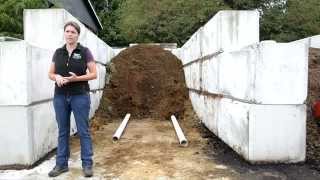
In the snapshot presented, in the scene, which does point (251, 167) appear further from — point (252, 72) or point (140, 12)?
point (140, 12)

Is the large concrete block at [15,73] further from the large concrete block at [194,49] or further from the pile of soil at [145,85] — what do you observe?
the pile of soil at [145,85]

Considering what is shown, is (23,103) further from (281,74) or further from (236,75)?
(281,74)

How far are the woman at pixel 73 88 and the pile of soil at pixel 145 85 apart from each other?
5.35 meters

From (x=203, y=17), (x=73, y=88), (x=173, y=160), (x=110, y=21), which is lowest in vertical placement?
(x=173, y=160)

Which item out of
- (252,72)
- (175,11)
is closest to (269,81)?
(252,72)

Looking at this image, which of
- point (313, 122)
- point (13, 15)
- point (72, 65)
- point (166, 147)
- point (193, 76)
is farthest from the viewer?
point (13, 15)

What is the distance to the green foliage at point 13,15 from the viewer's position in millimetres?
14836

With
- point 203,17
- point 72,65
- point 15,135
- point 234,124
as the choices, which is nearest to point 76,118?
point 72,65

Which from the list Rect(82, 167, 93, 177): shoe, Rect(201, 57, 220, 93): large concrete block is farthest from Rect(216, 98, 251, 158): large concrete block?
Rect(82, 167, 93, 177): shoe

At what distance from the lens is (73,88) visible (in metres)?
5.10

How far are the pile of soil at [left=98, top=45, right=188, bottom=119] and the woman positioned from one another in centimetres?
535

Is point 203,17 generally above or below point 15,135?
above

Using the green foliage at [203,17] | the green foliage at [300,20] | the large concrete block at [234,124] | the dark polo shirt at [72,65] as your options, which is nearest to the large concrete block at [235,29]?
the large concrete block at [234,124]

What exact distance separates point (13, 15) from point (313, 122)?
12158 millimetres
